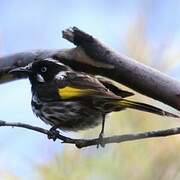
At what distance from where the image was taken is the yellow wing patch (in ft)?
2.53

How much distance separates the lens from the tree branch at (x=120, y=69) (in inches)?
24.8

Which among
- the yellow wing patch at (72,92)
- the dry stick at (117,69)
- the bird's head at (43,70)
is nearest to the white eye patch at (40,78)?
the bird's head at (43,70)

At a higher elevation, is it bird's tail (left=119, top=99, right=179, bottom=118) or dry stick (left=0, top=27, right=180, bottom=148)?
dry stick (left=0, top=27, right=180, bottom=148)

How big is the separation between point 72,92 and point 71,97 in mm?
10

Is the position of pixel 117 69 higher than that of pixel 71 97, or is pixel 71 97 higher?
pixel 117 69

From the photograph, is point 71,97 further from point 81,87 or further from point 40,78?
point 40,78

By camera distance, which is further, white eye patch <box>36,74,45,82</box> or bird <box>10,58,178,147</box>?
white eye patch <box>36,74,45,82</box>

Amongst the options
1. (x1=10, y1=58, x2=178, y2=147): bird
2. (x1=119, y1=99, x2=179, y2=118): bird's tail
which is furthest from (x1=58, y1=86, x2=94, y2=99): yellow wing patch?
(x1=119, y1=99, x2=179, y2=118): bird's tail

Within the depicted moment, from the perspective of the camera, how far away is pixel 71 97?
2.56 feet

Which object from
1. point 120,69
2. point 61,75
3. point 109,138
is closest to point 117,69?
point 120,69

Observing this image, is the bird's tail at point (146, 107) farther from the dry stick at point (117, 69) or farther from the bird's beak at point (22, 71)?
the bird's beak at point (22, 71)

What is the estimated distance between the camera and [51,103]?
860mm

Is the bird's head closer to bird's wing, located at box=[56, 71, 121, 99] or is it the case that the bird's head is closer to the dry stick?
bird's wing, located at box=[56, 71, 121, 99]

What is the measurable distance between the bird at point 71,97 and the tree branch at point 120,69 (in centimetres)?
3
